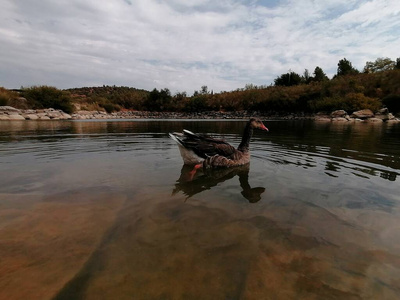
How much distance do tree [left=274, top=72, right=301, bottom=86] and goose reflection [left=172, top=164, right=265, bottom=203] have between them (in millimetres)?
84866

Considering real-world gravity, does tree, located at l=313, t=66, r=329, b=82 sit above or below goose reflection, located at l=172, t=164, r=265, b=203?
above

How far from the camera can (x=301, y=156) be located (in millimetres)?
9508

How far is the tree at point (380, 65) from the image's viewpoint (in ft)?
227

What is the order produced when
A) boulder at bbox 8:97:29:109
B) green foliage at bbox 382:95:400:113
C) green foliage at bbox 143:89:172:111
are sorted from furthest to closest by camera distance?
1. green foliage at bbox 143:89:172:111
2. boulder at bbox 8:97:29:109
3. green foliage at bbox 382:95:400:113

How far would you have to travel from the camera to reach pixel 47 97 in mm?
52562

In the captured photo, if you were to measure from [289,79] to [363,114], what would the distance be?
43.0m

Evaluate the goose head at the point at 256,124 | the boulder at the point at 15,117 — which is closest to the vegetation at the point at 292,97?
the boulder at the point at 15,117

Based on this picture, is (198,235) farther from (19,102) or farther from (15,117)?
(19,102)

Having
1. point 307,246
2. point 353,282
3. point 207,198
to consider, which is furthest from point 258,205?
point 353,282

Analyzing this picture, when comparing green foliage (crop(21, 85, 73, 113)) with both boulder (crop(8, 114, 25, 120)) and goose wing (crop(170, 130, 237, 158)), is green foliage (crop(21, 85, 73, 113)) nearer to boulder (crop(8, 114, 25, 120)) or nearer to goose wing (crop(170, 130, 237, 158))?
boulder (crop(8, 114, 25, 120))

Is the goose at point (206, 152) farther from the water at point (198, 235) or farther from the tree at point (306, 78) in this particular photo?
the tree at point (306, 78)

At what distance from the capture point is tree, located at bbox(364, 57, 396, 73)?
227 feet

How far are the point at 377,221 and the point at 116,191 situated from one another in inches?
202

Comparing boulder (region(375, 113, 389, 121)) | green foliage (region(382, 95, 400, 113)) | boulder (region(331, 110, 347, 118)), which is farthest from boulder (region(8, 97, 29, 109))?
green foliage (region(382, 95, 400, 113))
